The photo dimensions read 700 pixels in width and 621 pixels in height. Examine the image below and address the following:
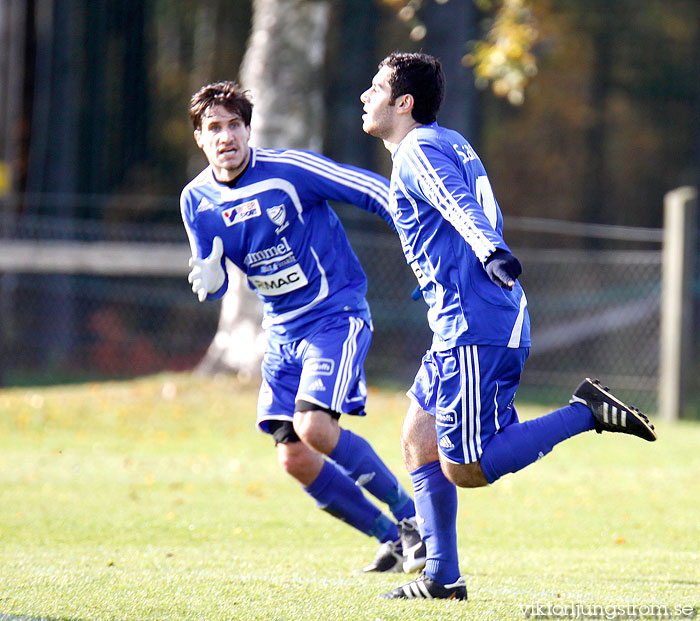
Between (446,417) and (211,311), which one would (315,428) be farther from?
(211,311)

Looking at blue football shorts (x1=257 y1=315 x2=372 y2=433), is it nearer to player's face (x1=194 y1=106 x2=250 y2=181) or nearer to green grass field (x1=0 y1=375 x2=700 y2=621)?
green grass field (x1=0 y1=375 x2=700 y2=621)

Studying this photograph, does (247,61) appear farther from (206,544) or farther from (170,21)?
(170,21)

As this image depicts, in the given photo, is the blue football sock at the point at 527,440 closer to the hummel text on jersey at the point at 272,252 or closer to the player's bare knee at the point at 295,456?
the player's bare knee at the point at 295,456

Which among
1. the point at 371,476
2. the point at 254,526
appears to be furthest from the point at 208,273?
the point at 254,526

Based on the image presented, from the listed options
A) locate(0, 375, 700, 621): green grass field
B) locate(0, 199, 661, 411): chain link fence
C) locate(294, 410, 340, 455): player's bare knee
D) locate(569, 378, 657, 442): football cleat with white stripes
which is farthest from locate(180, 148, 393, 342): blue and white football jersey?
locate(0, 199, 661, 411): chain link fence

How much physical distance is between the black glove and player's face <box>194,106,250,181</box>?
1915 mm

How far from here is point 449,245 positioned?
4.23 metres

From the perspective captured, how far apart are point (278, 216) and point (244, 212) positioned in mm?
165

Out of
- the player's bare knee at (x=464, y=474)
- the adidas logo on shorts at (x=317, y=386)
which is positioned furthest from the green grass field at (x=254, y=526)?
the adidas logo on shorts at (x=317, y=386)

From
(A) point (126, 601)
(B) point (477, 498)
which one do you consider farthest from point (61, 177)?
(A) point (126, 601)

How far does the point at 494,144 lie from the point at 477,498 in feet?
76.4

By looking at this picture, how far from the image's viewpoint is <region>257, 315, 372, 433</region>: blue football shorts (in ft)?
16.8

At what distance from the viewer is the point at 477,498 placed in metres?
7.51

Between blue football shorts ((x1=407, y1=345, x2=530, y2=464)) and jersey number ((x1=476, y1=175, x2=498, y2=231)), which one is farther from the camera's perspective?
jersey number ((x1=476, y1=175, x2=498, y2=231))
